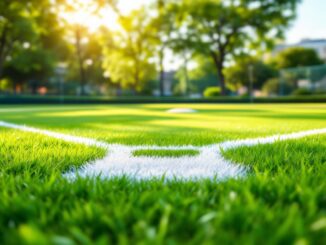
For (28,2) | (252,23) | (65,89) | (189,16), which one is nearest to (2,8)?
(28,2)

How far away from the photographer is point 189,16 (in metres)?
36.3

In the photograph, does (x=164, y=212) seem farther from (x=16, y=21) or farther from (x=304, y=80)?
(x=304, y=80)

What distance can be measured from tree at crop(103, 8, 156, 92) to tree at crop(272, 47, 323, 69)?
3391cm

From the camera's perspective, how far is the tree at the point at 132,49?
39.7m

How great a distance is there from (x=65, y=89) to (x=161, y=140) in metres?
58.3

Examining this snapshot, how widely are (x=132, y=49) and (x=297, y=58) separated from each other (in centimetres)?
3887

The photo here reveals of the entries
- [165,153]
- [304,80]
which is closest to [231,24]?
[304,80]

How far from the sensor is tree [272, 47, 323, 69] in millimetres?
66625

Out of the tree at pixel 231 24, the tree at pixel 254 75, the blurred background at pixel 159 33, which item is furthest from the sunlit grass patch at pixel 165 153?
the tree at pixel 254 75

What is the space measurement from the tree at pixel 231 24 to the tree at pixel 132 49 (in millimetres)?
5006

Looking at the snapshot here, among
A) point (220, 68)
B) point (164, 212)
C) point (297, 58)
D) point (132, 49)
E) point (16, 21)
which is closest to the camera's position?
point (164, 212)

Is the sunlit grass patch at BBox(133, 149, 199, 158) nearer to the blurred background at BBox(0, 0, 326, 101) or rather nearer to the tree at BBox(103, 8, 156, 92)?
the blurred background at BBox(0, 0, 326, 101)

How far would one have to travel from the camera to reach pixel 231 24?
112ft

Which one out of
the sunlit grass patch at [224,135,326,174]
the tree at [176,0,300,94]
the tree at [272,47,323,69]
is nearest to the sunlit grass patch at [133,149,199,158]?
the sunlit grass patch at [224,135,326,174]
